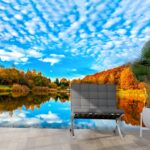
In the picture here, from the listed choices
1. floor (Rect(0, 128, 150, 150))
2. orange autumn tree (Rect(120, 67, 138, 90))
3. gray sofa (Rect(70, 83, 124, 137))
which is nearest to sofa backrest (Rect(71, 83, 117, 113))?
gray sofa (Rect(70, 83, 124, 137))

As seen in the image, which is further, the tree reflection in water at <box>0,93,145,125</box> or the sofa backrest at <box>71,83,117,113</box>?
the tree reflection in water at <box>0,93,145,125</box>

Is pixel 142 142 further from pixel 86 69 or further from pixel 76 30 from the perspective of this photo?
pixel 76 30

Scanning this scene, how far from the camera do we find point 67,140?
3.60 metres

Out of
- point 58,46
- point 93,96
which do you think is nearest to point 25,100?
point 58,46

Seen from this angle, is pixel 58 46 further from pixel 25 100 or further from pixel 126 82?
pixel 126 82

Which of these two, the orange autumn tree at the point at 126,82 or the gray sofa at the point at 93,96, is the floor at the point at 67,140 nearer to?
the gray sofa at the point at 93,96

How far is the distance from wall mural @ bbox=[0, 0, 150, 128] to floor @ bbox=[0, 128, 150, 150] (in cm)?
265

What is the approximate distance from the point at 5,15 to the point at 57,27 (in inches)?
49.9

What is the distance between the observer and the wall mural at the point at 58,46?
6.89 meters

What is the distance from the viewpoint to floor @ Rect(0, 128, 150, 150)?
3285 mm

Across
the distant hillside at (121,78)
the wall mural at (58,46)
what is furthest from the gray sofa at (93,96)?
the wall mural at (58,46)

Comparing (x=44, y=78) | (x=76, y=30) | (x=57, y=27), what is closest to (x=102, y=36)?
(x=76, y=30)

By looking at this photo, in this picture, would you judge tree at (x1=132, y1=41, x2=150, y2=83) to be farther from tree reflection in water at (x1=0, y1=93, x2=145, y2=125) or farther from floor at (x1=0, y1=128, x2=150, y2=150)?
tree reflection in water at (x1=0, y1=93, x2=145, y2=125)

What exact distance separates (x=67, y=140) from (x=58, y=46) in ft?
12.9
